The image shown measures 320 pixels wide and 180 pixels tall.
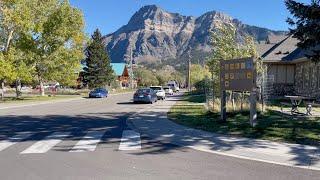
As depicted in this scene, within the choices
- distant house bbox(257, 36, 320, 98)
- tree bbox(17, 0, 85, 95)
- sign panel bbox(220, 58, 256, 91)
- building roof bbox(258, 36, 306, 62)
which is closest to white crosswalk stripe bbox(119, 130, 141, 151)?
sign panel bbox(220, 58, 256, 91)

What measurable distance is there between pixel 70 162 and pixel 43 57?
43382 mm

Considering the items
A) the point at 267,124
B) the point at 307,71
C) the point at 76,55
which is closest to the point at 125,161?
the point at 267,124

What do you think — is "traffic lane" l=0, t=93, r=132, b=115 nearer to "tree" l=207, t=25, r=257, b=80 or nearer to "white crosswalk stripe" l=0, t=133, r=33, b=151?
"tree" l=207, t=25, r=257, b=80

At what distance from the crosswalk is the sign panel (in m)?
4.21

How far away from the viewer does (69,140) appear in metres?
14.3

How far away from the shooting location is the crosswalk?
12.5 meters

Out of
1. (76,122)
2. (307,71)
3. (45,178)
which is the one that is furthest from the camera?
(307,71)

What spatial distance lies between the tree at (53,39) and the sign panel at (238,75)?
32901 millimetres

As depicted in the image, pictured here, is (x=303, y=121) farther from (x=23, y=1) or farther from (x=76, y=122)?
(x=23, y=1)

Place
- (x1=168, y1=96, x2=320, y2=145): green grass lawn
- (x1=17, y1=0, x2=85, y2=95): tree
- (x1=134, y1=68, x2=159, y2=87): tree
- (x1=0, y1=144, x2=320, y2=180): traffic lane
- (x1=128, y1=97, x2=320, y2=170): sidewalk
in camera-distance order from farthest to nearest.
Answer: (x1=134, y1=68, x2=159, y2=87): tree < (x1=17, y1=0, x2=85, y2=95): tree < (x1=168, y1=96, x2=320, y2=145): green grass lawn < (x1=128, y1=97, x2=320, y2=170): sidewalk < (x1=0, y1=144, x2=320, y2=180): traffic lane

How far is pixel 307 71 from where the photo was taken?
118 ft

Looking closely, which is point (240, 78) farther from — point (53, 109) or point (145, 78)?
point (145, 78)

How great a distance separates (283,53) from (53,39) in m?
24.0

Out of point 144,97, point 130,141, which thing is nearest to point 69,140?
point 130,141
